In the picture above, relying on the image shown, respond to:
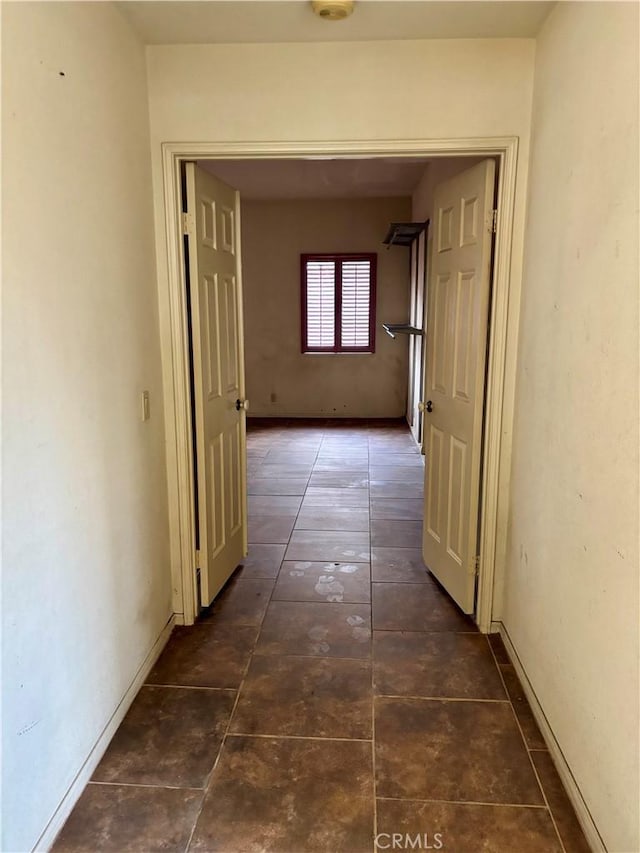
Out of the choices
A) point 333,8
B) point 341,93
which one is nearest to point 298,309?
point 341,93

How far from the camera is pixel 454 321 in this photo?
2.88 meters

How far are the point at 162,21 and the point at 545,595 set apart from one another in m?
2.56

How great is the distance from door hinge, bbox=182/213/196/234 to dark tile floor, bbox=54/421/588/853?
187 centimetres

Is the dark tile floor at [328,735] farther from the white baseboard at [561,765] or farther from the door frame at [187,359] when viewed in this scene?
the door frame at [187,359]

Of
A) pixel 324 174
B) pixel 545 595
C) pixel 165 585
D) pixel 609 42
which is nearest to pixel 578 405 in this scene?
pixel 545 595

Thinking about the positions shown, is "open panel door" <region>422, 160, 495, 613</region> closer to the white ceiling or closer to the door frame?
the door frame

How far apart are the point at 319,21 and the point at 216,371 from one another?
1.55m

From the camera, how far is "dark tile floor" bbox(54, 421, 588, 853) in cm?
169

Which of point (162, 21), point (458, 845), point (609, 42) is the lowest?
point (458, 845)

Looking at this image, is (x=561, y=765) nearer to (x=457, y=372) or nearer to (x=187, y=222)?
(x=457, y=372)

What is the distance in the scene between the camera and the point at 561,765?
73.5 inches

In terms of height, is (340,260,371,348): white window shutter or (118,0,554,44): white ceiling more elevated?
(118,0,554,44): white ceiling

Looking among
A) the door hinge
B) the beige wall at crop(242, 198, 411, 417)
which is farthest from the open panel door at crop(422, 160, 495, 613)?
the beige wall at crop(242, 198, 411, 417)

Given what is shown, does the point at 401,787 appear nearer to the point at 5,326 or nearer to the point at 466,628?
the point at 466,628
